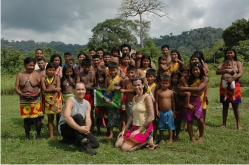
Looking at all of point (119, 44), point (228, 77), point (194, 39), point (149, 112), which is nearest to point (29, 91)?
point (149, 112)

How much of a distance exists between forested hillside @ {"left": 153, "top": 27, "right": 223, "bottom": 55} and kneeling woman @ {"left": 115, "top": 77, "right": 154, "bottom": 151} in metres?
85.4

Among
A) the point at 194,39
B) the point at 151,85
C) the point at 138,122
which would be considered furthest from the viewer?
the point at 194,39

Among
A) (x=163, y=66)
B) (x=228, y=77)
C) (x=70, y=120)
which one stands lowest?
(x=70, y=120)

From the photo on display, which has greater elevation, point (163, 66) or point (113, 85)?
point (163, 66)

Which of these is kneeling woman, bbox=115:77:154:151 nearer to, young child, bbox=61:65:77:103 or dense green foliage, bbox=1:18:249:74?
young child, bbox=61:65:77:103

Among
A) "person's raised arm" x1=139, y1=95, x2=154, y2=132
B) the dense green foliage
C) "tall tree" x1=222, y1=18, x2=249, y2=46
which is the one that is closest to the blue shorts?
"person's raised arm" x1=139, y1=95, x2=154, y2=132

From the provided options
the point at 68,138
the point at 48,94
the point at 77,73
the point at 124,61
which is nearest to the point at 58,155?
the point at 68,138

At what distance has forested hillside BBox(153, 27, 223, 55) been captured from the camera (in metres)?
91.6

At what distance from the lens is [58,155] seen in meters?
4.19

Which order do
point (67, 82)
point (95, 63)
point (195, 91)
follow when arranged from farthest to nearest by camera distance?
point (95, 63) → point (67, 82) → point (195, 91)

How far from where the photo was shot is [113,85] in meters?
5.18

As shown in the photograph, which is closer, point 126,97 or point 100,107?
point 126,97

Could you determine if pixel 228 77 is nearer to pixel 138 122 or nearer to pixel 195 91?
pixel 195 91

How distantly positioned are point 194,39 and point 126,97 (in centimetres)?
10853
